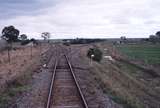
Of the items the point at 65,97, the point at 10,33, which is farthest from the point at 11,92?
the point at 10,33

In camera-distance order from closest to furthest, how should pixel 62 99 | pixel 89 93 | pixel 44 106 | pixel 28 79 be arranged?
1. pixel 44 106
2. pixel 62 99
3. pixel 89 93
4. pixel 28 79

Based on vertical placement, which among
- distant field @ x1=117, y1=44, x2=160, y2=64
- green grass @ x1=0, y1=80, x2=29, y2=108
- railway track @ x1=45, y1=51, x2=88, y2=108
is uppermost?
railway track @ x1=45, y1=51, x2=88, y2=108

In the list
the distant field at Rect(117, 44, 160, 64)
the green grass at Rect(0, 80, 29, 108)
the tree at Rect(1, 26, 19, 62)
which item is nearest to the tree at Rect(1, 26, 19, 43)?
the tree at Rect(1, 26, 19, 62)

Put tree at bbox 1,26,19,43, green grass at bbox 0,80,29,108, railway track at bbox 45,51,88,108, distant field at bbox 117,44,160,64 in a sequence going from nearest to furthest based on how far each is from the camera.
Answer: railway track at bbox 45,51,88,108 → green grass at bbox 0,80,29,108 → distant field at bbox 117,44,160,64 → tree at bbox 1,26,19,43

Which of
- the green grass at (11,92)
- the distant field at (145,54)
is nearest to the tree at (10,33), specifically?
the distant field at (145,54)

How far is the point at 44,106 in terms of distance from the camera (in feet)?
41.0

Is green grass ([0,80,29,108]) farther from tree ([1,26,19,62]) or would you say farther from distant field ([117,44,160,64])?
tree ([1,26,19,62])

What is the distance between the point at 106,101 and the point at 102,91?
2.78m

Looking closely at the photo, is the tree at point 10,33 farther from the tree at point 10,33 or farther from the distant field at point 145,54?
the distant field at point 145,54

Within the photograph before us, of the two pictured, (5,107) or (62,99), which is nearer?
(5,107)

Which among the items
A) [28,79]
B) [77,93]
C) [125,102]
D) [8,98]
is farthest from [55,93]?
[28,79]

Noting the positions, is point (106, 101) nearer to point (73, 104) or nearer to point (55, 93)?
point (73, 104)

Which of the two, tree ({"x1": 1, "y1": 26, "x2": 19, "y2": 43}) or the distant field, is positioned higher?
tree ({"x1": 1, "y1": 26, "x2": 19, "y2": 43})

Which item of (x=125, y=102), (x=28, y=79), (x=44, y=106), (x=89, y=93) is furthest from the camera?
(x=28, y=79)
